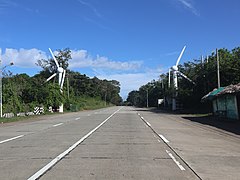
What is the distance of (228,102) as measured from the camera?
116 ft

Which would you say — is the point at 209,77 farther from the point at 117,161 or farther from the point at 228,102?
the point at 117,161

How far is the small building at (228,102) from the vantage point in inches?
1240

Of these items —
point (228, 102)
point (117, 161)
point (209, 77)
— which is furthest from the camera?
point (209, 77)

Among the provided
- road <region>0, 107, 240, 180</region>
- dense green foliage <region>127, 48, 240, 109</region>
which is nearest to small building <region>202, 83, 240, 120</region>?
dense green foliage <region>127, 48, 240, 109</region>

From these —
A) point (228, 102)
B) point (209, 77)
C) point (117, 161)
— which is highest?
point (209, 77)

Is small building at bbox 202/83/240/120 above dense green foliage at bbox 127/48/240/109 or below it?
below

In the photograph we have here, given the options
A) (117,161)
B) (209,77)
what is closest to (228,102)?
(209,77)

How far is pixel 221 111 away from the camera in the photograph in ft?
127

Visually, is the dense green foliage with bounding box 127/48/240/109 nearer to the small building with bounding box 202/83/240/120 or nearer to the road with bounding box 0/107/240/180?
the small building with bounding box 202/83/240/120

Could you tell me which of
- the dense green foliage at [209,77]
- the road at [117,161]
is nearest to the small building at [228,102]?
the dense green foliage at [209,77]

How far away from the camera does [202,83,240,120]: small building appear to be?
103 ft

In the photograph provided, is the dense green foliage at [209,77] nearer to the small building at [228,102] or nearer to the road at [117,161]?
the small building at [228,102]

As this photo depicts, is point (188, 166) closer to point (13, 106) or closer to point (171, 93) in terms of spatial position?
point (13, 106)

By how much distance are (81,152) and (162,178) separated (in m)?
4.65
